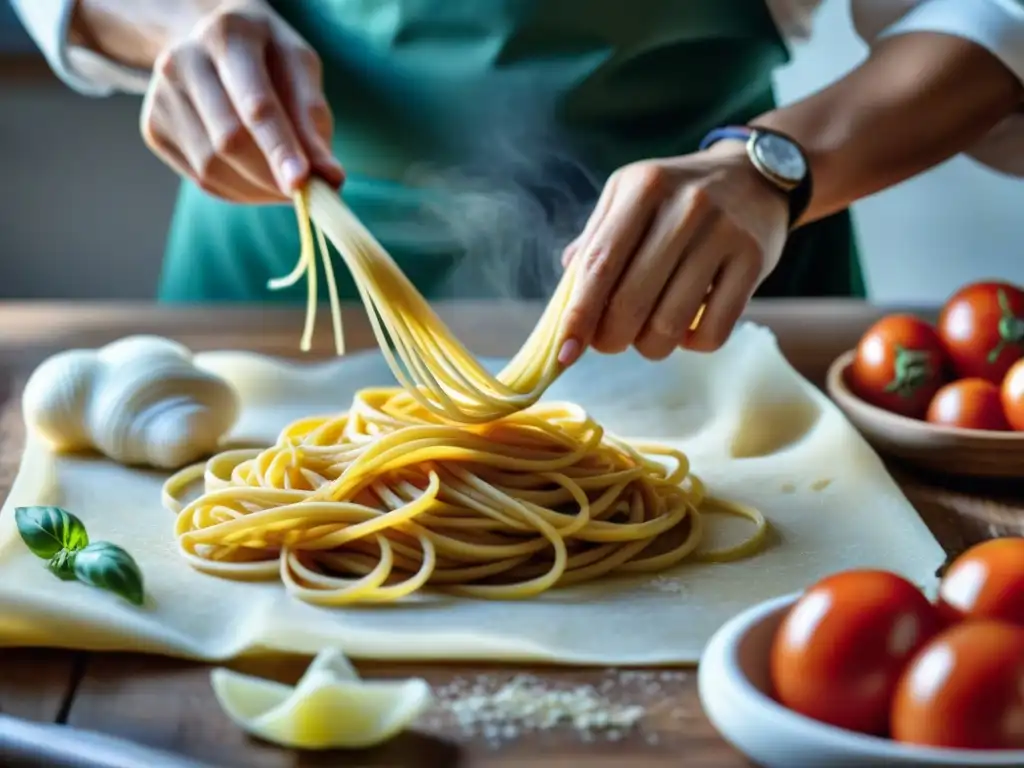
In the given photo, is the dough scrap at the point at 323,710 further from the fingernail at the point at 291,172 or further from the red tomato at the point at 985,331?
the red tomato at the point at 985,331

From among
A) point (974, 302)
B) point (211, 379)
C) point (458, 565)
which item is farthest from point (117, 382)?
point (974, 302)

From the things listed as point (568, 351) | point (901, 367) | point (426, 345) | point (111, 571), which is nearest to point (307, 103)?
point (426, 345)

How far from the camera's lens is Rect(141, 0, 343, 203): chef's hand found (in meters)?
1.70

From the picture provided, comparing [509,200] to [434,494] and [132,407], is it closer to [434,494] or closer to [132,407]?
[132,407]

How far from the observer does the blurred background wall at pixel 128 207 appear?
12.8 ft

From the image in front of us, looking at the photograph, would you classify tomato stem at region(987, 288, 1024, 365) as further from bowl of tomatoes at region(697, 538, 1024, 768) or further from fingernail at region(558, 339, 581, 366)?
bowl of tomatoes at region(697, 538, 1024, 768)

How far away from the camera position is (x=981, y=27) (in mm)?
2037

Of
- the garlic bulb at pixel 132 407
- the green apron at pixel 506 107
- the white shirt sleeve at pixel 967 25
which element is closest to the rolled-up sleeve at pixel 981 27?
the white shirt sleeve at pixel 967 25

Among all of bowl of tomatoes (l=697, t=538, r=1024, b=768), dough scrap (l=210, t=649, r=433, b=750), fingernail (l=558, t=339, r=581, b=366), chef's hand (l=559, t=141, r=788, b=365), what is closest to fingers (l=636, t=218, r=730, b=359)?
chef's hand (l=559, t=141, r=788, b=365)

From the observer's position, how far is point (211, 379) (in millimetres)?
1838

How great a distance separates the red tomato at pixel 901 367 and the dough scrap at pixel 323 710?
99 cm

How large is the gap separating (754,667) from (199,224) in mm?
1863

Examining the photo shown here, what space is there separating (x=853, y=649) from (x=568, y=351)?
66 centimetres

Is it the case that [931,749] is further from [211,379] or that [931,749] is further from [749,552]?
[211,379]
